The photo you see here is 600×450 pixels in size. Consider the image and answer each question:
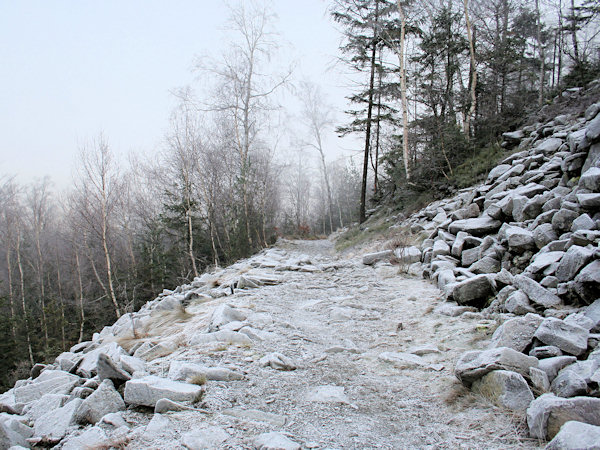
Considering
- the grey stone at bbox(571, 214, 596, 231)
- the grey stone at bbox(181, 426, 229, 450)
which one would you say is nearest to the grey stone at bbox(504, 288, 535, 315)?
the grey stone at bbox(571, 214, 596, 231)

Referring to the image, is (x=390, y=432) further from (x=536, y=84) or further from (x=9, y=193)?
(x=9, y=193)

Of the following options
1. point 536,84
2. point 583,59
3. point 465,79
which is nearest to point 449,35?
point 465,79

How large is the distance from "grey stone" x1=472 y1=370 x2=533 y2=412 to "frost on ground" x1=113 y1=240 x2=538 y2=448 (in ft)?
0.23

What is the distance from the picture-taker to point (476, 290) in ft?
12.9

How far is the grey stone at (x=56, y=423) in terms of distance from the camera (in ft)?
6.66

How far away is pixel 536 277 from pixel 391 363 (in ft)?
6.25

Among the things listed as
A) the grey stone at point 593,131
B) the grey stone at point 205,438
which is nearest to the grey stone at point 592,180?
the grey stone at point 593,131

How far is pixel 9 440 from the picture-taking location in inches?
75.0

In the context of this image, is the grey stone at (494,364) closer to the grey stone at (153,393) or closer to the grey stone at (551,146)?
the grey stone at (153,393)

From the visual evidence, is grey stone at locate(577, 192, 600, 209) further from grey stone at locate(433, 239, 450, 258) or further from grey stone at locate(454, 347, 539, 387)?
grey stone at locate(454, 347, 539, 387)

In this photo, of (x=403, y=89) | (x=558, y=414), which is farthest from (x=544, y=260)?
(x=403, y=89)

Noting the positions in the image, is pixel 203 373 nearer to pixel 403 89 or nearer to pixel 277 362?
pixel 277 362

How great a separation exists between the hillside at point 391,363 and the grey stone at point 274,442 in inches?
0.4

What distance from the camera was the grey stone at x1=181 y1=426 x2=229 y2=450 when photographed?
5.57ft
